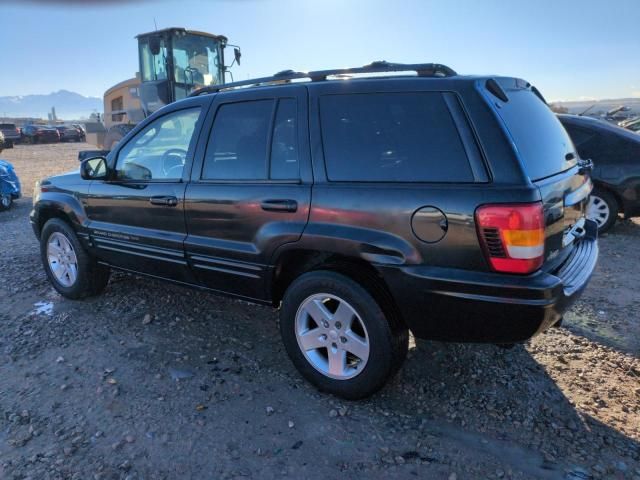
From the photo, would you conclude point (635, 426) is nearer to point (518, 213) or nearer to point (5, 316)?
point (518, 213)

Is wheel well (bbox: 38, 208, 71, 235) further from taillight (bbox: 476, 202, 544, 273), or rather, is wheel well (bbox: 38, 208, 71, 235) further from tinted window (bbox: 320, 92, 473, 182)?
taillight (bbox: 476, 202, 544, 273)

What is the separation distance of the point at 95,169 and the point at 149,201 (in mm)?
767

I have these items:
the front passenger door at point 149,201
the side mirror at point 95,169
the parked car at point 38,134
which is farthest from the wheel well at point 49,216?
the parked car at point 38,134

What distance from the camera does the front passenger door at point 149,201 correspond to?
3475 millimetres

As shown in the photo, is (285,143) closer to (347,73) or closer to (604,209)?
(347,73)

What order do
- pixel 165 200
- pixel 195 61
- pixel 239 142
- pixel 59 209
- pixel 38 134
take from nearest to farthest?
pixel 239 142 < pixel 165 200 < pixel 59 209 < pixel 195 61 < pixel 38 134

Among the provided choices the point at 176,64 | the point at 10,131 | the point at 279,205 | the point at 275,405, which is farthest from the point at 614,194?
the point at 10,131

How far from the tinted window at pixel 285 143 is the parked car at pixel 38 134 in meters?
36.1

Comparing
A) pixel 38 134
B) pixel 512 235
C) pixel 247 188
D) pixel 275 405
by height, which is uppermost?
pixel 38 134

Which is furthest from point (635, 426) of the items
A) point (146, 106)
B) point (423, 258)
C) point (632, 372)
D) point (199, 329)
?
point (146, 106)

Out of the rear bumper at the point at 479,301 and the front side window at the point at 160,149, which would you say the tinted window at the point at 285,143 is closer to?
the front side window at the point at 160,149

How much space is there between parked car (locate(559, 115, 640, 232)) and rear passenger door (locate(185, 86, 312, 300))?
5.24 meters

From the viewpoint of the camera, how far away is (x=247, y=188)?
3035 mm

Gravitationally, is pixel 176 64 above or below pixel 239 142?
above
